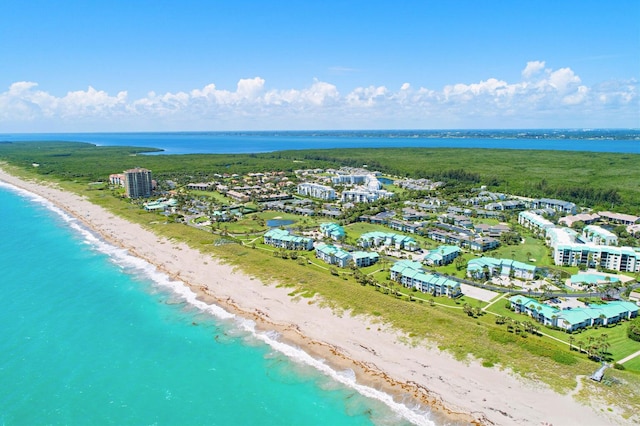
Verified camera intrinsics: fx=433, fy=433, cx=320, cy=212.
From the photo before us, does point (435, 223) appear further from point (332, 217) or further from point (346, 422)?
point (346, 422)

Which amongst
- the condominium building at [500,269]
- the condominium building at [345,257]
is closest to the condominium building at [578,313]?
the condominium building at [500,269]

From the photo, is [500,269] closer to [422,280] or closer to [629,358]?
[422,280]

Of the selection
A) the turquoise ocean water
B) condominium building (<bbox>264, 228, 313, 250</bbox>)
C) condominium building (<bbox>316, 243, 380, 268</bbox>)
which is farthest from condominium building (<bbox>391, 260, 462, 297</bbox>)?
the turquoise ocean water

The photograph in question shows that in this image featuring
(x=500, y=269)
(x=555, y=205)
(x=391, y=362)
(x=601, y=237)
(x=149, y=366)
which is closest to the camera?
(x=391, y=362)

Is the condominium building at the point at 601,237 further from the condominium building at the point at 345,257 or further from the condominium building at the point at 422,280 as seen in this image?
the condominium building at the point at 345,257

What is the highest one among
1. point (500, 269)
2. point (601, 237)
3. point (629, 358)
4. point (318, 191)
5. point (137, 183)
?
point (137, 183)

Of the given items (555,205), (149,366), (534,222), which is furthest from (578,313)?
(555,205)

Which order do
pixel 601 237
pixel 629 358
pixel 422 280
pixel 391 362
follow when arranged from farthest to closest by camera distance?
pixel 601 237 < pixel 422 280 < pixel 391 362 < pixel 629 358
